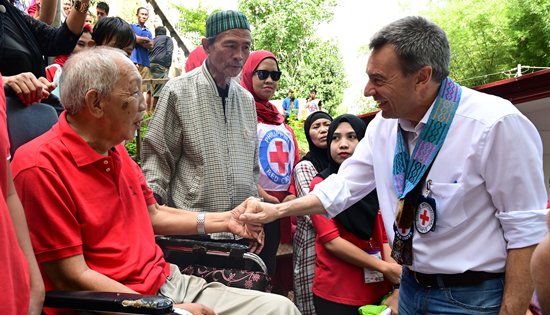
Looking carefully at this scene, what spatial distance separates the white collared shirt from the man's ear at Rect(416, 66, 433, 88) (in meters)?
0.12

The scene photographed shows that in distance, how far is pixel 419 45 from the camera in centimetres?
216

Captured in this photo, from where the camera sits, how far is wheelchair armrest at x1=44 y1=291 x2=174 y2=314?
1.80m

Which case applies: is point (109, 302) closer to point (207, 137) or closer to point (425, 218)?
point (425, 218)

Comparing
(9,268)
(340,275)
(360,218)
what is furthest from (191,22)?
(9,268)

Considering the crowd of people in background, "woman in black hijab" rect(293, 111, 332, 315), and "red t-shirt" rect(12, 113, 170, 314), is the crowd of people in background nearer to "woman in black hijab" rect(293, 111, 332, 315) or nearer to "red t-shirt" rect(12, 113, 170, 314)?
"red t-shirt" rect(12, 113, 170, 314)

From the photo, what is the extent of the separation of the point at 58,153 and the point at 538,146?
6.29 feet

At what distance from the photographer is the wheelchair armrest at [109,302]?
5.90ft

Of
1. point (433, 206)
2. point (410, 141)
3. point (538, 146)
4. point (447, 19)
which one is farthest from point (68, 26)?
point (447, 19)

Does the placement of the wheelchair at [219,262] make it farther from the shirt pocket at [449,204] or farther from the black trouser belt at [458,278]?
the shirt pocket at [449,204]

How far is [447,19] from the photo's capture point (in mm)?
33469

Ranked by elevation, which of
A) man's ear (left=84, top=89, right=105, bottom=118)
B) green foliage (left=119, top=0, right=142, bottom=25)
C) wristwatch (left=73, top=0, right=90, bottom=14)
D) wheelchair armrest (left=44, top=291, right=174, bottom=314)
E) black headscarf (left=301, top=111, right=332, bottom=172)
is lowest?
wheelchair armrest (left=44, top=291, right=174, bottom=314)

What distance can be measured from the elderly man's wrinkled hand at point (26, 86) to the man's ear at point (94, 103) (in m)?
0.28

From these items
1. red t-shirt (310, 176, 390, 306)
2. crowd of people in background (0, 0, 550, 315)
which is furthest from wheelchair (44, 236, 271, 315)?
red t-shirt (310, 176, 390, 306)

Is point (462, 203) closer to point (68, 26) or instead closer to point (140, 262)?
point (140, 262)
